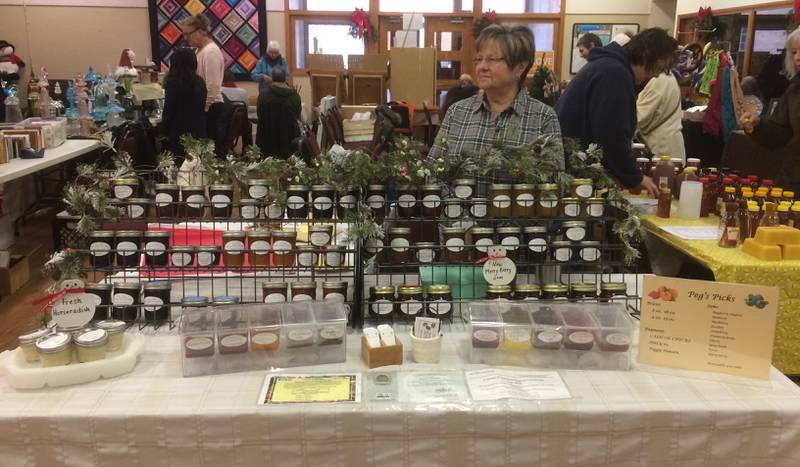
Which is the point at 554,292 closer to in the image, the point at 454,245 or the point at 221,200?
the point at 454,245

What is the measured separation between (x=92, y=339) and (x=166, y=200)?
43 centimetres

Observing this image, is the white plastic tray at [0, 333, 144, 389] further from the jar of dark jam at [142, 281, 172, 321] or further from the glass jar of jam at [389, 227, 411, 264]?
the glass jar of jam at [389, 227, 411, 264]

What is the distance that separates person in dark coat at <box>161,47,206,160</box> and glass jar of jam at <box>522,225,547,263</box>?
3.94 meters

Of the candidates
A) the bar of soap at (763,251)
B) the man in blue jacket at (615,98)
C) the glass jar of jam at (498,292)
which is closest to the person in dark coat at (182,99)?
the man in blue jacket at (615,98)

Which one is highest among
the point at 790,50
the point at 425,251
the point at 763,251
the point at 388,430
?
the point at 790,50

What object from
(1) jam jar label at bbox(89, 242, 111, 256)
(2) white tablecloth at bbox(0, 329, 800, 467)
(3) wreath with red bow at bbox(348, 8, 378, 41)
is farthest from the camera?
(3) wreath with red bow at bbox(348, 8, 378, 41)

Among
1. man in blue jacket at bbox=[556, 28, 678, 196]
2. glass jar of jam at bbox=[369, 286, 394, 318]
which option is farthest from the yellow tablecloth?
glass jar of jam at bbox=[369, 286, 394, 318]

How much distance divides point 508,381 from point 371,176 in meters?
0.67

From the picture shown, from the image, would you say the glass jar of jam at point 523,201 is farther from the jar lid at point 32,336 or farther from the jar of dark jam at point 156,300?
the jar lid at point 32,336

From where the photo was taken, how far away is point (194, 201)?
5.89 feet

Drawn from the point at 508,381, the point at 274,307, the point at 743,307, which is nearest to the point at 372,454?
the point at 508,381

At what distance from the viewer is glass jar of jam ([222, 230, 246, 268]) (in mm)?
1797

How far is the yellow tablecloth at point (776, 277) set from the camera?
2260 mm

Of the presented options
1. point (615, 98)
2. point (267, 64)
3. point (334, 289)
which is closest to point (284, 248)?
point (334, 289)
